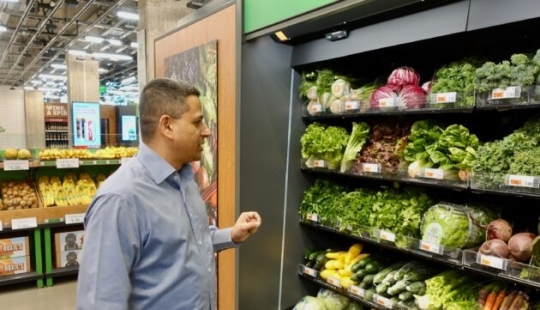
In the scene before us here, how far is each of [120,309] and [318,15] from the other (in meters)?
1.67

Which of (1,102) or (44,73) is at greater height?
(44,73)

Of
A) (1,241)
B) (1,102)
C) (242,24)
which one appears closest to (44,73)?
(1,102)

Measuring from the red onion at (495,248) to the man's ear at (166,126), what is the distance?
1570mm

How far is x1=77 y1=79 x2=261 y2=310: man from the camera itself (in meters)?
1.25

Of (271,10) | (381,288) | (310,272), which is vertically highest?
(271,10)

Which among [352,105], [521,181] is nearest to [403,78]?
[352,105]

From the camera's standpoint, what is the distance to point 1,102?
55.8 feet

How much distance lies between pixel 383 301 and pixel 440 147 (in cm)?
98

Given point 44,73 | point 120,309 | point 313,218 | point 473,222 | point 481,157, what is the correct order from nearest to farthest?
point 120,309 → point 481,157 → point 473,222 → point 313,218 → point 44,73

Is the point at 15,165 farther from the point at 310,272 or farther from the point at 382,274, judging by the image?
the point at 382,274

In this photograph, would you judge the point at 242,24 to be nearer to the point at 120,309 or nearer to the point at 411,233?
the point at 411,233

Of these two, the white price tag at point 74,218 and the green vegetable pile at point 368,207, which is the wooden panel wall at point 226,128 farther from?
the white price tag at point 74,218

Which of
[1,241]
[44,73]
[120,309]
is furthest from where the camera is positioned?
[44,73]

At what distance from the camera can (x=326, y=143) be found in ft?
8.48
